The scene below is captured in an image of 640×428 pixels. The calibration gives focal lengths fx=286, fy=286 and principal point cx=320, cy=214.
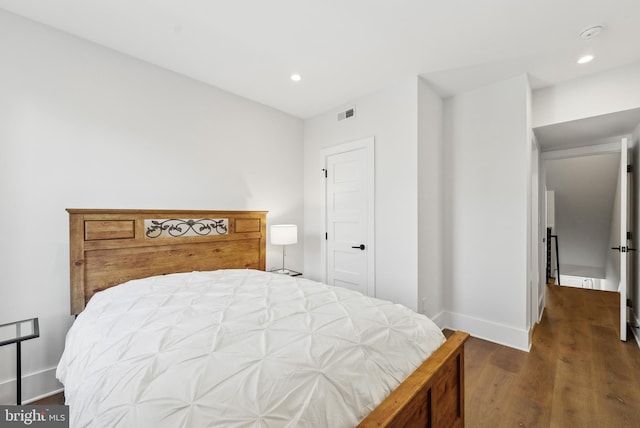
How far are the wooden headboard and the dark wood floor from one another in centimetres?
95

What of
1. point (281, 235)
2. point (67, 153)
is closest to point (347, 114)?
point (281, 235)

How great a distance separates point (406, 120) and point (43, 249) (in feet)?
10.9

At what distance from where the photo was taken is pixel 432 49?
2.46 meters

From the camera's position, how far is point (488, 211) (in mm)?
3074

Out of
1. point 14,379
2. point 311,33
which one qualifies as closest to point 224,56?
point 311,33

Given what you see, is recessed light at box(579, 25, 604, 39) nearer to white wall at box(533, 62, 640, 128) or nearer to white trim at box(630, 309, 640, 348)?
white wall at box(533, 62, 640, 128)

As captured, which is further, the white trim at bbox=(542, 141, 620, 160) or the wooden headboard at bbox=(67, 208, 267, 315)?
the white trim at bbox=(542, 141, 620, 160)

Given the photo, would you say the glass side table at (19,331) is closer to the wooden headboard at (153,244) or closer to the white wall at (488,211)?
the wooden headboard at (153,244)

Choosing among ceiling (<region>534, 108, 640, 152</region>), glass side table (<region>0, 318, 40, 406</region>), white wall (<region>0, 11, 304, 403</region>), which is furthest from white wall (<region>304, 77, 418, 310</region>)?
glass side table (<region>0, 318, 40, 406</region>)

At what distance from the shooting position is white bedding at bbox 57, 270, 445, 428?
0.85m

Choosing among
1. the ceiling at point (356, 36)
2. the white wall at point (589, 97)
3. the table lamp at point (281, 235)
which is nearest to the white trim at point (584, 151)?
the white wall at point (589, 97)

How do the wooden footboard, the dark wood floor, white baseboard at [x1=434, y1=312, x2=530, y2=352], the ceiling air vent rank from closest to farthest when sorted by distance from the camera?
the wooden footboard < the dark wood floor < white baseboard at [x1=434, y1=312, x2=530, y2=352] < the ceiling air vent

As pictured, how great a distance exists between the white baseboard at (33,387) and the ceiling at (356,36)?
259 centimetres

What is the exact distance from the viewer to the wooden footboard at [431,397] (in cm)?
99
